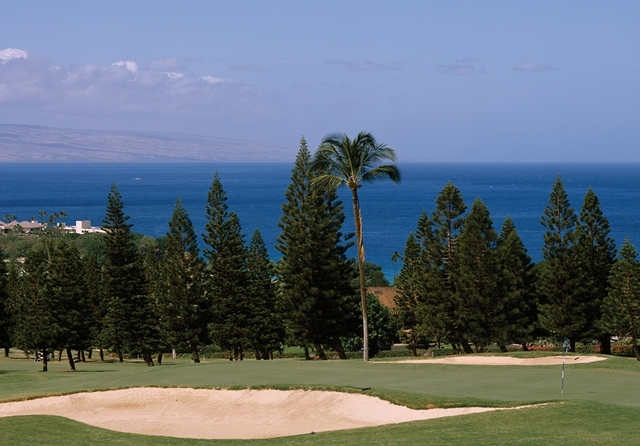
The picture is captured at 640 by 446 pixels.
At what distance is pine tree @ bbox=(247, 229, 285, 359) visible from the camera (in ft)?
144

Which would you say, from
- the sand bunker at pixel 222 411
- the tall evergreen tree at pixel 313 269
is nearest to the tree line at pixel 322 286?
the tall evergreen tree at pixel 313 269

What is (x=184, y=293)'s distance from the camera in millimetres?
44125

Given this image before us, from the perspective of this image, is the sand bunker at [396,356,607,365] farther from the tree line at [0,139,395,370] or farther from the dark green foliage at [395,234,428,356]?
the dark green foliage at [395,234,428,356]

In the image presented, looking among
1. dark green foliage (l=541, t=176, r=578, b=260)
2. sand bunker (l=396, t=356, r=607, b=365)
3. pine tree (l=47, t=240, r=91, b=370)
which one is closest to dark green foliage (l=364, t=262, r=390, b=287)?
dark green foliage (l=541, t=176, r=578, b=260)

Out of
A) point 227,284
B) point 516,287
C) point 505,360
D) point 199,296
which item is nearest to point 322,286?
point 227,284

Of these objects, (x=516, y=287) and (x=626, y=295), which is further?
(x=516, y=287)

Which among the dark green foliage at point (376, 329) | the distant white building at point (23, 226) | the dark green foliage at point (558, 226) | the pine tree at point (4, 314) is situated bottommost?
the dark green foliage at point (376, 329)

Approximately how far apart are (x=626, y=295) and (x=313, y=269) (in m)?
14.9

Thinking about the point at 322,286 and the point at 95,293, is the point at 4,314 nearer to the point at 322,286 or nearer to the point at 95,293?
the point at 95,293

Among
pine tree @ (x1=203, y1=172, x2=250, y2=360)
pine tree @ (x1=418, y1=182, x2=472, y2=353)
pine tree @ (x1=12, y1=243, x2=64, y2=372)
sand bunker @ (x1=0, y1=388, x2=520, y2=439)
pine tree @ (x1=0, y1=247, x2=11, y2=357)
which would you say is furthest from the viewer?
pine tree @ (x1=0, y1=247, x2=11, y2=357)

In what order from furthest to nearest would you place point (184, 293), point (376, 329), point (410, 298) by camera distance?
point (376, 329), point (410, 298), point (184, 293)

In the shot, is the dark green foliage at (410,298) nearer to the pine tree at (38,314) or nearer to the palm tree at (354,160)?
the pine tree at (38,314)

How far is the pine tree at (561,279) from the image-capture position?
4197cm

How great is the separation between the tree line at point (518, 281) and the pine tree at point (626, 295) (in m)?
0.05
